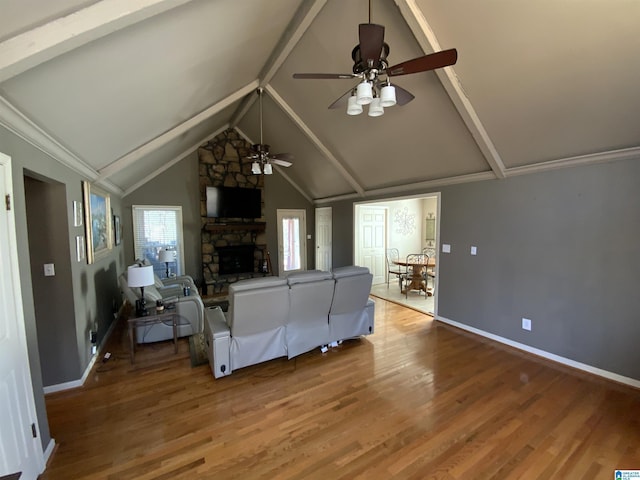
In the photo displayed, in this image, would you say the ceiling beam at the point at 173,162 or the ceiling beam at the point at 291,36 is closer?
the ceiling beam at the point at 291,36

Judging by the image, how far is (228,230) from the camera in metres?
6.97

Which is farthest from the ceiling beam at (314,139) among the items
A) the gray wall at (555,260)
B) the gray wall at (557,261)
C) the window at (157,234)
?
the window at (157,234)

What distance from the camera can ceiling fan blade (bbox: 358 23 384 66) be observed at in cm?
176

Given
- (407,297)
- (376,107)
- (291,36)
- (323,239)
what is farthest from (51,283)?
(323,239)

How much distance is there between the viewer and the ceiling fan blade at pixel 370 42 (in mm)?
1756

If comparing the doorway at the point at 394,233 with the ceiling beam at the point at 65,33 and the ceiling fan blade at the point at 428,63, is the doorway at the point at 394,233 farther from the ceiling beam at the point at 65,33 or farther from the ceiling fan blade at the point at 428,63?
the ceiling beam at the point at 65,33

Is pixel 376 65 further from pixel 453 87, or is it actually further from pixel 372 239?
pixel 372 239

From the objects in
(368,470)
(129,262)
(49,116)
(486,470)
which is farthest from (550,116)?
(129,262)

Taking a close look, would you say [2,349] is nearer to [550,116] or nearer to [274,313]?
[274,313]

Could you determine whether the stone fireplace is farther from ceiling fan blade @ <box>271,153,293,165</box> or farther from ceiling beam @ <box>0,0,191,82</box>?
ceiling beam @ <box>0,0,191,82</box>

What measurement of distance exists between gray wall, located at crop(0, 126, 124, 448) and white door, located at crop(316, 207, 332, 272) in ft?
16.4

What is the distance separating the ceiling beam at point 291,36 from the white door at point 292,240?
4024 millimetres

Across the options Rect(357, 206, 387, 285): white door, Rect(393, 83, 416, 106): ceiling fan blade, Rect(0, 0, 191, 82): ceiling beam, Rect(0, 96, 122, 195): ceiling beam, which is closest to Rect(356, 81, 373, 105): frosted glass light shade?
Rect(393, 83, 416, 106): ceiling fan blade

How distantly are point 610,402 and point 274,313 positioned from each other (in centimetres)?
328
